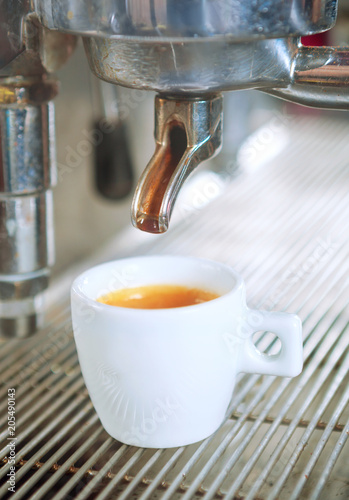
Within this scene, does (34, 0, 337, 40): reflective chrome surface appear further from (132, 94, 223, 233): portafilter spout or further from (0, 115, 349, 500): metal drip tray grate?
(0, 115, 349, 500): metal drip tray grate

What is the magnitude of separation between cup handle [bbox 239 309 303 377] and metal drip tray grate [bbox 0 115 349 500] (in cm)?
3

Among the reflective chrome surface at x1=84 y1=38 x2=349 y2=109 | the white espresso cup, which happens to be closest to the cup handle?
the white espresso cup

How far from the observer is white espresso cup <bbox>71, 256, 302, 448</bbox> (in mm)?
359

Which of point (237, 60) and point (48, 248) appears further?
point (48, 248)

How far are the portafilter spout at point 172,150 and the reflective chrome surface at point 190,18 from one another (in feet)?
0.18

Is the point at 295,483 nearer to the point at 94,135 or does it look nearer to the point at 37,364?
the point at 37,364

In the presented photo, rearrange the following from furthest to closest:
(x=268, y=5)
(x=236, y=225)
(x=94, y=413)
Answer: (x=236, y=225) < (x=94, y=413) < (x=268, y=5)

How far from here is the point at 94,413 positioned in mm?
416

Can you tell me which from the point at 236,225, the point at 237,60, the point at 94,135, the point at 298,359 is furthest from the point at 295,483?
the point at 94,135

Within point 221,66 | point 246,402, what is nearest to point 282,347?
point 246,402

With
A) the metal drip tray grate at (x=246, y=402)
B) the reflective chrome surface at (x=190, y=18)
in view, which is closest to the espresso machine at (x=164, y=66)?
the reflective chrome surface at (x=190, y=18)

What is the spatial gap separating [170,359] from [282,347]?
0.23 ft

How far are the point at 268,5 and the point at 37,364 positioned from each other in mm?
290

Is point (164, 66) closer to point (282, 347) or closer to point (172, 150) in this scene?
point (172, 150)
